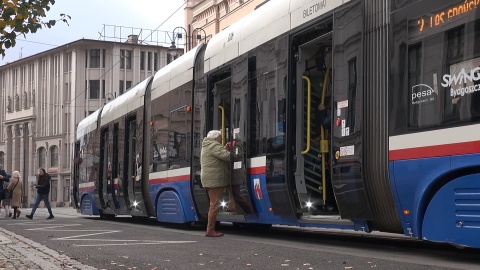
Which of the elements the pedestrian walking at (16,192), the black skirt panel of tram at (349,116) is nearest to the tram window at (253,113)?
the black skirt panel of tram at (349,116)

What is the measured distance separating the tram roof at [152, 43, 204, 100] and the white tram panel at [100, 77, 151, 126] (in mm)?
983

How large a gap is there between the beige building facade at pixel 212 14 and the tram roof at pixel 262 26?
21137 mm

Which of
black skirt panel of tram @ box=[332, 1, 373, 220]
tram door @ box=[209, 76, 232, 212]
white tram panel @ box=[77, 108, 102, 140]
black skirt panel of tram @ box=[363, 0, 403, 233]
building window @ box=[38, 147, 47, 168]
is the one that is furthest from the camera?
building window @ box=[38, 147, 47, 168]

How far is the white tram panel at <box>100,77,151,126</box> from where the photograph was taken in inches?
694

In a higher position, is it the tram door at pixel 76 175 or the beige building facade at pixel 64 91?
the beige building facade at pixel 64 91

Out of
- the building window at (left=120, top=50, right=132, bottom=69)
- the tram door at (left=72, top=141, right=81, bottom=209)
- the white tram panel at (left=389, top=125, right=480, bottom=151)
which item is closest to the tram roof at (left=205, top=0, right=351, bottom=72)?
the white tram panel at (left=389, top=125, right=480, bottom=151)

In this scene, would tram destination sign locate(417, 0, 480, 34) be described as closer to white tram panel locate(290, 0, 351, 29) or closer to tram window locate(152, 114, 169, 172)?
Result: white tram panel locate(290, 0, 351, 29)

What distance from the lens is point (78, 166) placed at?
2519 cm

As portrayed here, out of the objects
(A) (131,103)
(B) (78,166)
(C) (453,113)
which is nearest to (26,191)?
(B) (78,166)

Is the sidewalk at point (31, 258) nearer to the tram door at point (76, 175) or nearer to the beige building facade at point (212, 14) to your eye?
the tram door at point (76, 175)

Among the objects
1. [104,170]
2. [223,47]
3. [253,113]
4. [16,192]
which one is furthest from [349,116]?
[16,192]

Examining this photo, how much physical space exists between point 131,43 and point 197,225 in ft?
200

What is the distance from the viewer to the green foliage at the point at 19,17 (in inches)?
313

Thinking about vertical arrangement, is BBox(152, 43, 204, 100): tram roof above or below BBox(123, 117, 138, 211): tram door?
above
